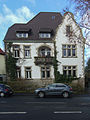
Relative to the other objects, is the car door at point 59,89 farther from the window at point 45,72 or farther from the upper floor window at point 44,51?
the upper floor window at point 44,51

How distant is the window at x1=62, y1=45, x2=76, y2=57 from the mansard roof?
428 centimetres

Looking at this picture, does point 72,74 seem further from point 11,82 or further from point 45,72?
point 11,82

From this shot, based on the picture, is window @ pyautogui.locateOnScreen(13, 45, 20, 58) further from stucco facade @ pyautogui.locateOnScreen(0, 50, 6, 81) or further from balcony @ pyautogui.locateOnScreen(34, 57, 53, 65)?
balcony @ pyautogui.locateOnScreen(34, 57, 53, 65)

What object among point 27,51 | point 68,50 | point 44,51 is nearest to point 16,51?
point 27,51

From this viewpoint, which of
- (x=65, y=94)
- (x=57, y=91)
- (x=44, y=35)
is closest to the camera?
(x=65, y=94)

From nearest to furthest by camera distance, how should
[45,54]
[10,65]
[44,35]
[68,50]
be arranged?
1. [10,65]
2. [68,50]
3. [45,54]
4. [44,35]

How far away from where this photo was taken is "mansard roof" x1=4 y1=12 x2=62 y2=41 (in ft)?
65.5

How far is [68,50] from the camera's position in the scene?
19.9 metres

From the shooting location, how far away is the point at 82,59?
19.7 meters

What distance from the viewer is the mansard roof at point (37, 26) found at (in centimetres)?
1997

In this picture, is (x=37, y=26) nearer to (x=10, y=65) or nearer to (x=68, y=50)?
(x=68, y=50)

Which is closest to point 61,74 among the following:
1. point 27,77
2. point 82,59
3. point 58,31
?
point 82,59

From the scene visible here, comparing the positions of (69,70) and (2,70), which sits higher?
(2,70)

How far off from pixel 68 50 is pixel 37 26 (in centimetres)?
851
